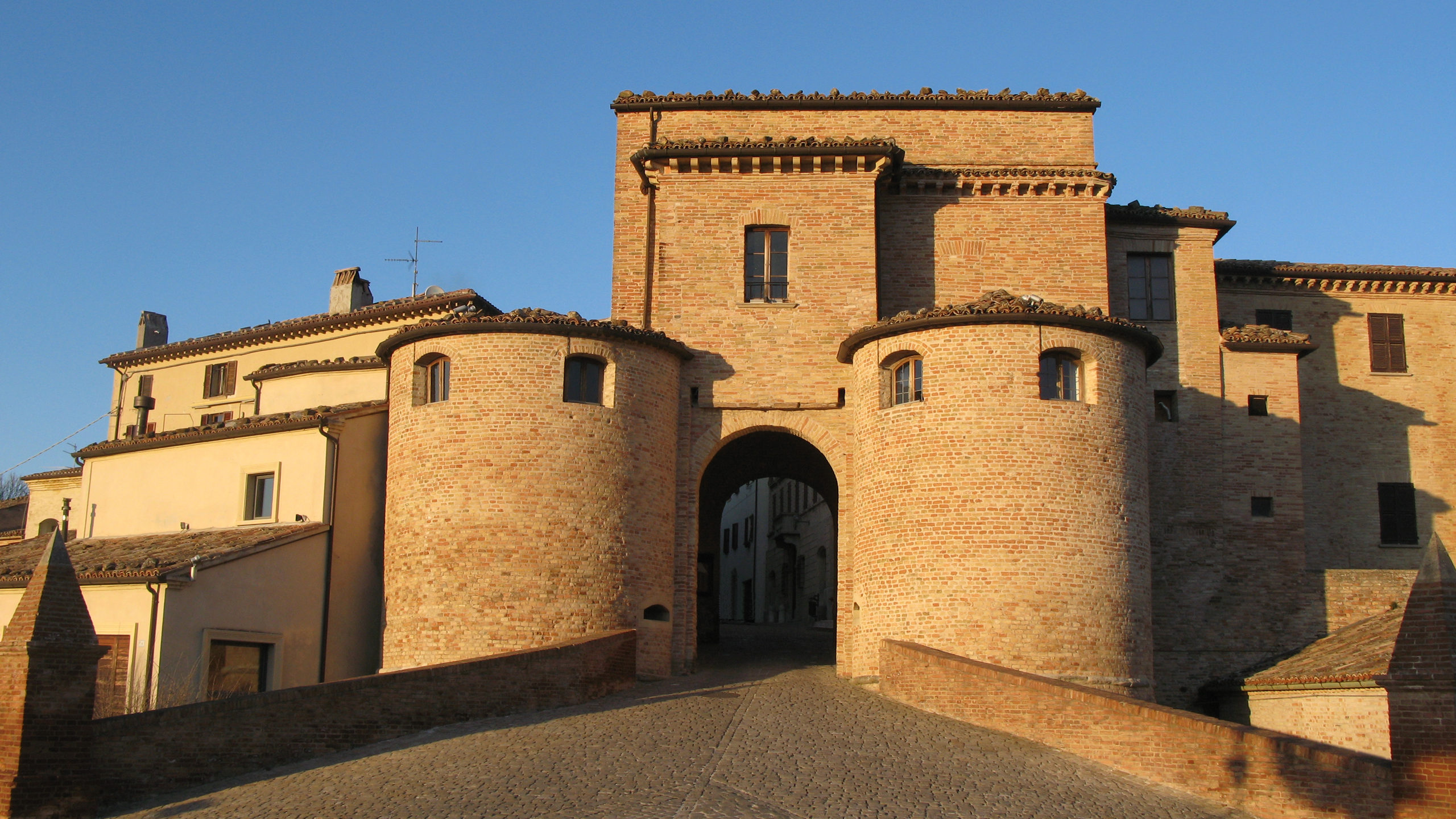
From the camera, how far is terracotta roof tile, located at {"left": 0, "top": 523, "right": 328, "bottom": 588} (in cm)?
2066

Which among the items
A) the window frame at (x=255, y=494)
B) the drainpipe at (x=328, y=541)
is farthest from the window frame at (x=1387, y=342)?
the window frame at (x=255, y=494)

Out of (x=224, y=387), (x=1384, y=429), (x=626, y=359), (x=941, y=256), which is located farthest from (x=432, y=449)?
(x=1384, y=429)

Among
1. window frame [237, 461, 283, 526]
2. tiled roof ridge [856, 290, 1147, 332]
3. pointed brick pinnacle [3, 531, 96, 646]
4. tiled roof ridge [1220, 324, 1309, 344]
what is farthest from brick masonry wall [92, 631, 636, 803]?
tiled roof ridge [1220, 324, 1309, 344]

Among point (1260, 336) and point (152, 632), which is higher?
point (1260, 336)

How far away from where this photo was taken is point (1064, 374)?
21828 millimetres

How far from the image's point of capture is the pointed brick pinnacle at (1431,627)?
11.9 metres

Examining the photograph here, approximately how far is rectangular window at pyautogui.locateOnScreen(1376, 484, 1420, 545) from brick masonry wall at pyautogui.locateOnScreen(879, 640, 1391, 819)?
15.5 m

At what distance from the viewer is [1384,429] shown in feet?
100

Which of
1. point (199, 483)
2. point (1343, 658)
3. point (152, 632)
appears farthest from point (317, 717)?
point (1343, 658)

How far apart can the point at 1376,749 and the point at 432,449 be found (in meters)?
15.6

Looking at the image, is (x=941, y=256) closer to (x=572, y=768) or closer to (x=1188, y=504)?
(x=1188, y=504)

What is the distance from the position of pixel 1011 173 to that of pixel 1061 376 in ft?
21.7

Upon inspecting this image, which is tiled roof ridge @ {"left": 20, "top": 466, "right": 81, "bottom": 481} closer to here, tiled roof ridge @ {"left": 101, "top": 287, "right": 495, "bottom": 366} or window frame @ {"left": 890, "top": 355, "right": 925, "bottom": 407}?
tiled roof ridge @ {"left": 101, "top": 287, "right": 495, "bottom": 366}

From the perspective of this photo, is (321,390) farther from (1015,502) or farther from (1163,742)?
(1163,742)
